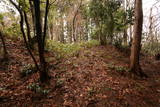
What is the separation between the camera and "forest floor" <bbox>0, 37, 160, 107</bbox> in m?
4.14

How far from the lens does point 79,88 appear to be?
483 cm

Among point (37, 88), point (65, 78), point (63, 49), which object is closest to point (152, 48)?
point (63, 49)

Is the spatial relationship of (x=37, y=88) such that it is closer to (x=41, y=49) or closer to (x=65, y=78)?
(x=65, y=78)

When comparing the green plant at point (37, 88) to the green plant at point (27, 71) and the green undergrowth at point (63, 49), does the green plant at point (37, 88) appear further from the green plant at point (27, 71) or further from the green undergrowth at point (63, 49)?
the green undergrowth at point (63, 49)

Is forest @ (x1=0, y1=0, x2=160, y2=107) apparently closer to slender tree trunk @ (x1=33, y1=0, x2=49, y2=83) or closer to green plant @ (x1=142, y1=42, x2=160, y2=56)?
slender tree trunk @ (x1=33, y1=0, x2=49, y2=83)

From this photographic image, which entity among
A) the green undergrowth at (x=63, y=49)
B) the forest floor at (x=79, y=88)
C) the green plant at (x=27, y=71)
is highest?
the green undergrowth at (x=63, y=49)

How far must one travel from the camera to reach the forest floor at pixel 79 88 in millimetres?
4141

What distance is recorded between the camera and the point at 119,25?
439 inches

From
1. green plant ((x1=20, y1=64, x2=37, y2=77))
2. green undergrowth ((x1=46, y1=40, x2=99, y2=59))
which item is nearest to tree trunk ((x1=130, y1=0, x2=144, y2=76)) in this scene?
green undergrowth ((x1=46, y1=40, x2=99, y2=59))

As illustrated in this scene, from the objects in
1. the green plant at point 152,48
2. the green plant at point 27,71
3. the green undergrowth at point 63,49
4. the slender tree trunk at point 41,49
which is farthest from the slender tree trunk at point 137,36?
the green plant at point 152,48

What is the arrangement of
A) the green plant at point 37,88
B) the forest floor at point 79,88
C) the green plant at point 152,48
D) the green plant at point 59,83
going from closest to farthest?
the forest floor at point 79,88, the green plant at point 37,88, the green plant at point 59,83, the green plant at point 152,48

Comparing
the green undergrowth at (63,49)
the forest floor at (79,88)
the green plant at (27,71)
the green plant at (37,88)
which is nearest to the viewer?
the forest floor at (79,88)

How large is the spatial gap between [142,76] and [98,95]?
9.63ft

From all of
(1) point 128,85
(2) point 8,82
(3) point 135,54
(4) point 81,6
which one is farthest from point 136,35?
(4) point 81,6
